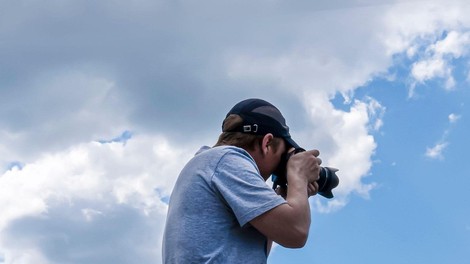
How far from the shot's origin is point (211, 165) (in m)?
3.48

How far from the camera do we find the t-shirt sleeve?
3248 millimetres

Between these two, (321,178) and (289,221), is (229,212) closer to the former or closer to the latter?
(289,221)

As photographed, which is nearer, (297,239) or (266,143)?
(297,239)

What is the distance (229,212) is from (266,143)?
2.00 ft

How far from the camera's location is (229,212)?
3371mm

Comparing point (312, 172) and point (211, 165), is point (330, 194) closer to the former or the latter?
point (312, 172)

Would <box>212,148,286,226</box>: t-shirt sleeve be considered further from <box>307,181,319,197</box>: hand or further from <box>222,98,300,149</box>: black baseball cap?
<box>307,181,319,197</box>: hand

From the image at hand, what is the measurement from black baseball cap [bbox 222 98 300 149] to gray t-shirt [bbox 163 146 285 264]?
0.95 ft

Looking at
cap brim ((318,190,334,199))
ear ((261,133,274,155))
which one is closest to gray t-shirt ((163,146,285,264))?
ear ((261,133,274,155))

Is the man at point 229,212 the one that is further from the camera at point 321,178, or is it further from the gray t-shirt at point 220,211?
the camera at point 321,178

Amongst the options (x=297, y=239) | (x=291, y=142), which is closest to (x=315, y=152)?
(x=291, y=142)

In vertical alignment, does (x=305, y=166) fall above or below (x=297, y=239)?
above

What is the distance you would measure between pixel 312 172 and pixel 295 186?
0.99 ft

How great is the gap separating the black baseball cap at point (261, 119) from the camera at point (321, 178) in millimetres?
117
